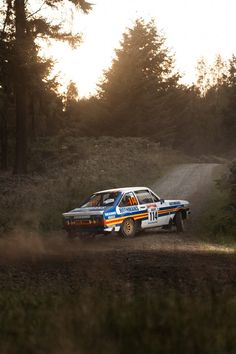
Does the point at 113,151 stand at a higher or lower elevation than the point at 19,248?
higher

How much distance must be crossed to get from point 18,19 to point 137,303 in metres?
22.7

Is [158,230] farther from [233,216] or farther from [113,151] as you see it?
[113,151]

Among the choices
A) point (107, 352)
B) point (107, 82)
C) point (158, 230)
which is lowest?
point (158, 230)

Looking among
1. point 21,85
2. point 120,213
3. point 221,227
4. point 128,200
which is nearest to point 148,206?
point 128,200

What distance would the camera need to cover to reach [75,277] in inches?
316

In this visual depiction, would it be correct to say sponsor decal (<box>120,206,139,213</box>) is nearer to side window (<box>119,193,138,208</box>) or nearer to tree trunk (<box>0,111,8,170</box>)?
side window (<box>119,193,138,208</box>)

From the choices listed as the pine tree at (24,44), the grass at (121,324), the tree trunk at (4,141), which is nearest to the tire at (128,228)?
the grass at (121,324)

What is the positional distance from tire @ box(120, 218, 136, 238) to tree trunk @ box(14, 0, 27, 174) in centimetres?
1134

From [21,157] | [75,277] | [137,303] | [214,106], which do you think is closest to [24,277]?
[75,277]

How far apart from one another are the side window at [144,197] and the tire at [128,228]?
0.78 meters

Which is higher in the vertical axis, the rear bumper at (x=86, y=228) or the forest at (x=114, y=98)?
the forest at (x=114, y=98)

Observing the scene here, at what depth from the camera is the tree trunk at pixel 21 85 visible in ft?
79.7

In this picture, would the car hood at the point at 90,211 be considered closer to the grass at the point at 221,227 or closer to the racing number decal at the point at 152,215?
the racing number decal at the point at 152,215

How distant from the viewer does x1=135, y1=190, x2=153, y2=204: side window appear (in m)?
16.3
